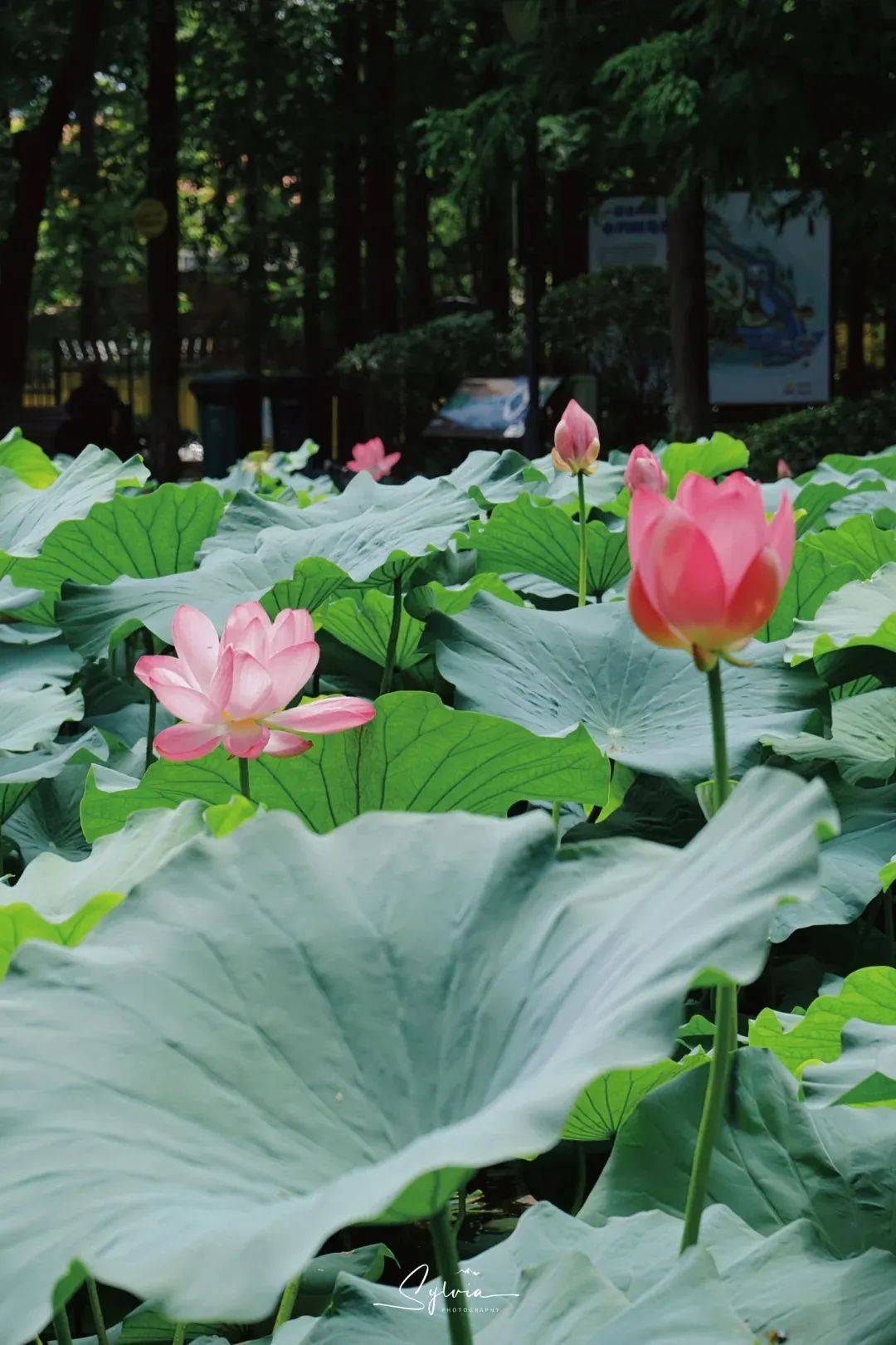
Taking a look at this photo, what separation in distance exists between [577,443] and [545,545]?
A: 139mm

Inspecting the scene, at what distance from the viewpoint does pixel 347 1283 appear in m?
0.79

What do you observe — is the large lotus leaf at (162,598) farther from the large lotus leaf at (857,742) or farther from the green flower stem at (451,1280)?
the green flower stem at (451,1280)

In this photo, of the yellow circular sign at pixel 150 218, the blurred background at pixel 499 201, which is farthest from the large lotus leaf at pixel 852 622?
the yellow circular sign at pixel 150 218

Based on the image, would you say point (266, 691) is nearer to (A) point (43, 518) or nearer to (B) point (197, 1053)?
(B) point (197, 1053)

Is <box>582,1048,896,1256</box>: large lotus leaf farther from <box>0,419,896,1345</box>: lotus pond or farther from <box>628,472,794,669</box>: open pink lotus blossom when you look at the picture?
<box>628,472,794,669</box>: open pink lotus blossom

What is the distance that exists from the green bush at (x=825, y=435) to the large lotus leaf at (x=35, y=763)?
30.8 ft

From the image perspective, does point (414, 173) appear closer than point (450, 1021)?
No

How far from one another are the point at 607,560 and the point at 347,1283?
1387 mm

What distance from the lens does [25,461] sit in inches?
103

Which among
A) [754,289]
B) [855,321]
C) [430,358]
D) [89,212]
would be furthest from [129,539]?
[855,321]

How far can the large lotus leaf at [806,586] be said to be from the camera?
1.81 m

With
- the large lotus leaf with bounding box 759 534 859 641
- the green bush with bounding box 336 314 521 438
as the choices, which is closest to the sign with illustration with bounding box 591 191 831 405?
the green bush with bounding box 336 314 521 438

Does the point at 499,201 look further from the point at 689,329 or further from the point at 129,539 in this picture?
the point at 129,539

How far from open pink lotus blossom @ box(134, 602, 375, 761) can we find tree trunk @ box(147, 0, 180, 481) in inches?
454
